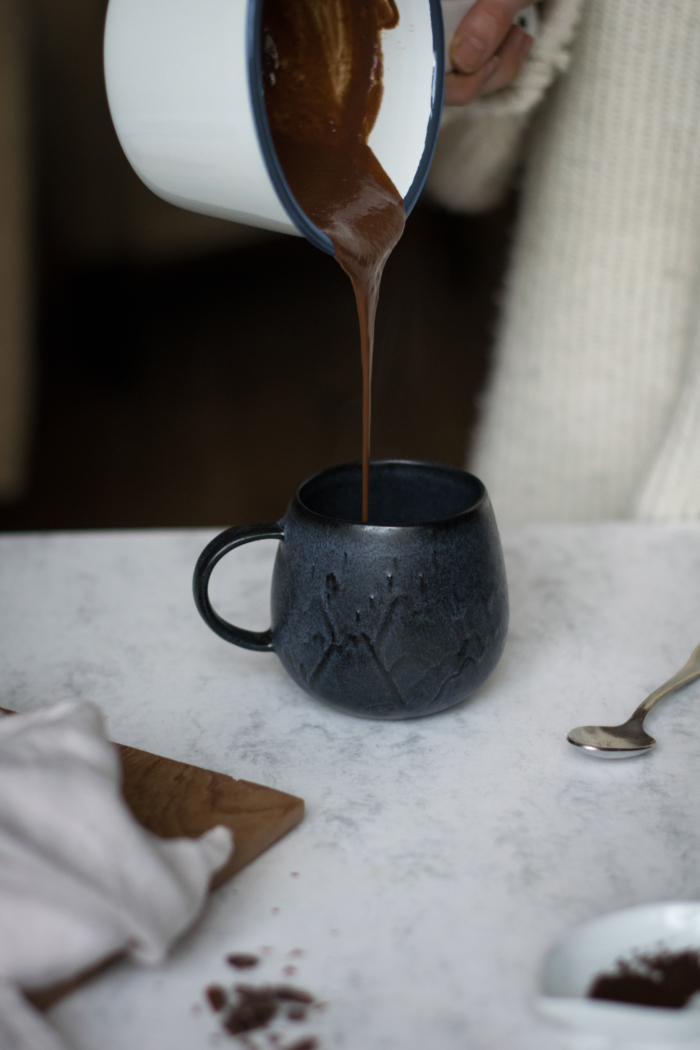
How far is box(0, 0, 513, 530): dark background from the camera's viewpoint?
2.62m

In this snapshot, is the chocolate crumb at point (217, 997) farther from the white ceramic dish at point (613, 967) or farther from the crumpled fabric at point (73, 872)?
the white ceramic dish at point (613, 967)

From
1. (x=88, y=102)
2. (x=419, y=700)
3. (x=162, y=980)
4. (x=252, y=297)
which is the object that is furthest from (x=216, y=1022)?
(x=252, y=297)

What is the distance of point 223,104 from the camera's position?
588mm

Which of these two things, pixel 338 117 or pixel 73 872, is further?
pixel 338 117

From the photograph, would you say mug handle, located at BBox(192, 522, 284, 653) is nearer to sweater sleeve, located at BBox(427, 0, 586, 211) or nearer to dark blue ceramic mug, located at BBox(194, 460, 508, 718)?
dark blue ceramic mug, located at BBox(194, 460, 508, 718)

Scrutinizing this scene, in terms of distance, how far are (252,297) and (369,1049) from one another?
3088 mm

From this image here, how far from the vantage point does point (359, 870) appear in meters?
0.55

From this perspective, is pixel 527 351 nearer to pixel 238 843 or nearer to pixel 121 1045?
pixel 238 843

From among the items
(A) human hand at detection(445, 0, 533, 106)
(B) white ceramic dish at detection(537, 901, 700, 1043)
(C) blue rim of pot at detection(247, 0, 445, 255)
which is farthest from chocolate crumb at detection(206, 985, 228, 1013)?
(A) human hand at detection(445, 0, 533, 106)

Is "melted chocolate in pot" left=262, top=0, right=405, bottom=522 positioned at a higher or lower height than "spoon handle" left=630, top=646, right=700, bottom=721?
higher

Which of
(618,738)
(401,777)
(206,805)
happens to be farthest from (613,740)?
(206,805)

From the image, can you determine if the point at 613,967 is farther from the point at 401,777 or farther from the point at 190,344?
the point at 190,344

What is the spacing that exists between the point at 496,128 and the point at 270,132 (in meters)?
0.72

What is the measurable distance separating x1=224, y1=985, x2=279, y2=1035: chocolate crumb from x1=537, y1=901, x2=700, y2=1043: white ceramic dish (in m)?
0.12
